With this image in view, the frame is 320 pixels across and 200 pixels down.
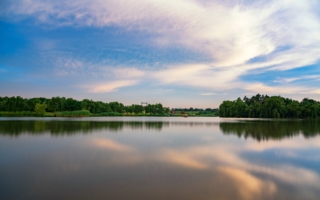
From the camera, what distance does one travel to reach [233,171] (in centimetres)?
767

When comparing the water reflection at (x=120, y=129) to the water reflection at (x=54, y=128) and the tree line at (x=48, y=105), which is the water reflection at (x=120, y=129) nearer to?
the water reflection at (x=54, y=128)

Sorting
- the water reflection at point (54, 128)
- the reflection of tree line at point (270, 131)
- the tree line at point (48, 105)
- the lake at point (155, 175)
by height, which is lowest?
the lake at point (155, 175)

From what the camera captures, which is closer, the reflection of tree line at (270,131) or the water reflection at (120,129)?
the reflection of tree line at (270,131)

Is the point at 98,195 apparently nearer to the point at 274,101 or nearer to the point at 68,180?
the point at 68,180

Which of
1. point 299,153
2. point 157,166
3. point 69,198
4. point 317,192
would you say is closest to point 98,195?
point 69,198

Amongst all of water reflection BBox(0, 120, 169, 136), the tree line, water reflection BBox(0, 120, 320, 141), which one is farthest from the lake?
the tree line

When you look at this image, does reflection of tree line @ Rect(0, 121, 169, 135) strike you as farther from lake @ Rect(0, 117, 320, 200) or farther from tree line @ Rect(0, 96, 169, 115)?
tree line @ Rect(0, 96, 169, 115)

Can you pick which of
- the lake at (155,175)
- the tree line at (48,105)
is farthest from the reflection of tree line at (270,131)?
the tree line at (48,105)

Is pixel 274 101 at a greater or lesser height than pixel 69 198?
greater

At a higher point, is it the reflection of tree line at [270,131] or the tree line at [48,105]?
the tree line at [48,105]

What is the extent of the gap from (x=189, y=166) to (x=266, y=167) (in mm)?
2903

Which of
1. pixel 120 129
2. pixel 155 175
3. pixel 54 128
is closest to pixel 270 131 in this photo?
pixel 120 129

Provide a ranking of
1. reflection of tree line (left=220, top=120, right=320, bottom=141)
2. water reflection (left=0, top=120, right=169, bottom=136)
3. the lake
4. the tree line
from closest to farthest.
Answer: the lake
reflection of tree line (left=220, top=120, right=320, bottom=141)
water reflection (left=0, top=120, right=169, bottom=136)
the tree line

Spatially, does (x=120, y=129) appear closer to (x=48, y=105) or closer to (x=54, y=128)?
(x=54, y=128)
